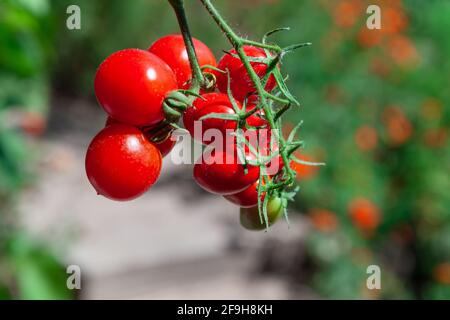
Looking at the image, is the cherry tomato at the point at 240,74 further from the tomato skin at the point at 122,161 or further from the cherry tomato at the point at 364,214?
the cherry tomato at the point at 364,214

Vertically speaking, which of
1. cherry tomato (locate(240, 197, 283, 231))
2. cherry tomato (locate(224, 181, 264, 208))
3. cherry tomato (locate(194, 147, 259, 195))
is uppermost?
cherry tomato (locate(194, 147, 259, 195))

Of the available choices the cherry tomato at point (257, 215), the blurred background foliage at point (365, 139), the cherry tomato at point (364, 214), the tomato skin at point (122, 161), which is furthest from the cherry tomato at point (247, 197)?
the cherry tomato at point (364, 214)

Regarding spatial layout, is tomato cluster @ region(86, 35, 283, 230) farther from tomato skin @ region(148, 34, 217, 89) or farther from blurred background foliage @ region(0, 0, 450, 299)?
blurred background foliage @ region(0, 0, 450, 299)

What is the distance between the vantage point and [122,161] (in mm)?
883

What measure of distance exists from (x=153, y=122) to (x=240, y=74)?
0.46 ft

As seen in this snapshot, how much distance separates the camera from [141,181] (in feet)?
2.93

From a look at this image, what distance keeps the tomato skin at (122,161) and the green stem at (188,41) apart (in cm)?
11

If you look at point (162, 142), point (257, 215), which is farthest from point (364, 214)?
point (162, 142)

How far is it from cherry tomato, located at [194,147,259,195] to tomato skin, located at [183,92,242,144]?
0.13 ft

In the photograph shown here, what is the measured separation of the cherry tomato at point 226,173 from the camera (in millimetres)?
888

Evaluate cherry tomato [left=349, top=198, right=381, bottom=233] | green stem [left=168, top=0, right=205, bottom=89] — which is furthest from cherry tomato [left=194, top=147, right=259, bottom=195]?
cherry tomato [left=349, top=198, right=381, bottom=233]

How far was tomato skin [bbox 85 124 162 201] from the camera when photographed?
88 cm
